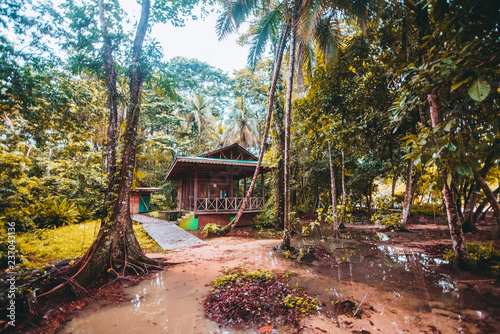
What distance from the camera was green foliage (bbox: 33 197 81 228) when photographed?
33.8 ft

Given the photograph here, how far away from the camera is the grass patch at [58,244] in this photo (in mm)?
6418

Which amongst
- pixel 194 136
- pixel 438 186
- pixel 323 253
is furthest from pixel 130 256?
pixel 194 136

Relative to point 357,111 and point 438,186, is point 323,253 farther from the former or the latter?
point 438,186

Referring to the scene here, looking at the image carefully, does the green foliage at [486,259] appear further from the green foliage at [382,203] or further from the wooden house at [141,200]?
the wooden house at [141,200]

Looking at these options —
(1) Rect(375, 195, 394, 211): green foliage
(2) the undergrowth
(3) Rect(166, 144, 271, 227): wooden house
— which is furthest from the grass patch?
(1) Rect(375, 195, 394, 211): green foliage

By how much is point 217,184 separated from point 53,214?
956 centimetres

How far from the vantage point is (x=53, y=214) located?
10664 millimetres

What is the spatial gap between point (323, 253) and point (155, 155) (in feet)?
61.7

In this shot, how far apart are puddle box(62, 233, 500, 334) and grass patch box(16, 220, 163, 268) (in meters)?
2.52

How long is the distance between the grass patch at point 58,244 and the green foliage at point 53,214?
677 mm

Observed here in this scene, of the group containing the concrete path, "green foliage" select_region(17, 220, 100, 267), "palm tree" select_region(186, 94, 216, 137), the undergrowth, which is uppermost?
"palm tree" select_region(186, 94, 216, 137)

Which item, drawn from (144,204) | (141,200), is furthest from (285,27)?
(144,204)

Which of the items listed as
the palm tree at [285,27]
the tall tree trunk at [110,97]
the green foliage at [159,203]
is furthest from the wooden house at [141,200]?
the tall tree trunk at [110,97]

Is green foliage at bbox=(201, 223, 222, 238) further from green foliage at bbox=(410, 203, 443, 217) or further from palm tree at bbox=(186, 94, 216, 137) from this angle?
palm tree at bbox=(186, 94, 216, 137)
